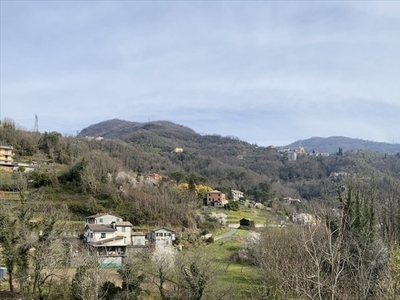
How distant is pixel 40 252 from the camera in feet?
65.3

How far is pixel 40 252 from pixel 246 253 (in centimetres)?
1627

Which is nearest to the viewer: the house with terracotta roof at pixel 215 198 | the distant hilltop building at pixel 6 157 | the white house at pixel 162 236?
the white house at pixel 162 236

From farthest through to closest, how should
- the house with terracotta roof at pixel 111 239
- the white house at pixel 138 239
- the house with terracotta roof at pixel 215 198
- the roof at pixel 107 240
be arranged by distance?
the house with terracotta roof at pixel 215 198, the white house at pixel 138 239, the roof at pixel 107 240, the house with terracotta roof at pixel 111 239

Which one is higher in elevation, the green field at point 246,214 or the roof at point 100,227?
the roof at point 100,227

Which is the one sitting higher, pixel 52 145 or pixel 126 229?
pixel 52 145

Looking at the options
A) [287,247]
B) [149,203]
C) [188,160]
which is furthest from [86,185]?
[188,160]

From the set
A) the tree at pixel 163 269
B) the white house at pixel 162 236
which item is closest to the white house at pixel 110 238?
the white house at pixel 162 236

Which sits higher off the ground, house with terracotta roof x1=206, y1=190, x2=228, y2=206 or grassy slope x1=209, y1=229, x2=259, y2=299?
Result: house with terracotta roof x1=206, y1=190, x2=228, y2=206

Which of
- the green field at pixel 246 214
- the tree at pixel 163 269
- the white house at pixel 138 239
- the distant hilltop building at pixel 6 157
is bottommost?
the green field at pixel 246 214

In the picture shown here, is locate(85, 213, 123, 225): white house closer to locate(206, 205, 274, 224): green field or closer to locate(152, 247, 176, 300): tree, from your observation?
locate(152, 247, 176, 300): tree

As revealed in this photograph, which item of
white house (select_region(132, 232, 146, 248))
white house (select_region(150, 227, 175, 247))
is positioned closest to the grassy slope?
white house (select_region(150, 227, 175, 247))

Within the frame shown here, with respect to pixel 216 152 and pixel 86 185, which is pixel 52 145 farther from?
pixel 216 152

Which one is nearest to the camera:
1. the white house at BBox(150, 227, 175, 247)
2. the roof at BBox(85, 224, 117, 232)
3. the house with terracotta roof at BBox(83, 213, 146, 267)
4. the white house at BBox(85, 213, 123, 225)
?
the house with terracotta roof at BBox(83, 213, 146, 267)

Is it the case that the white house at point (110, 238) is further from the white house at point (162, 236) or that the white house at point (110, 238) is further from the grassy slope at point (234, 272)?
the grassy slope at point (234, 272)
